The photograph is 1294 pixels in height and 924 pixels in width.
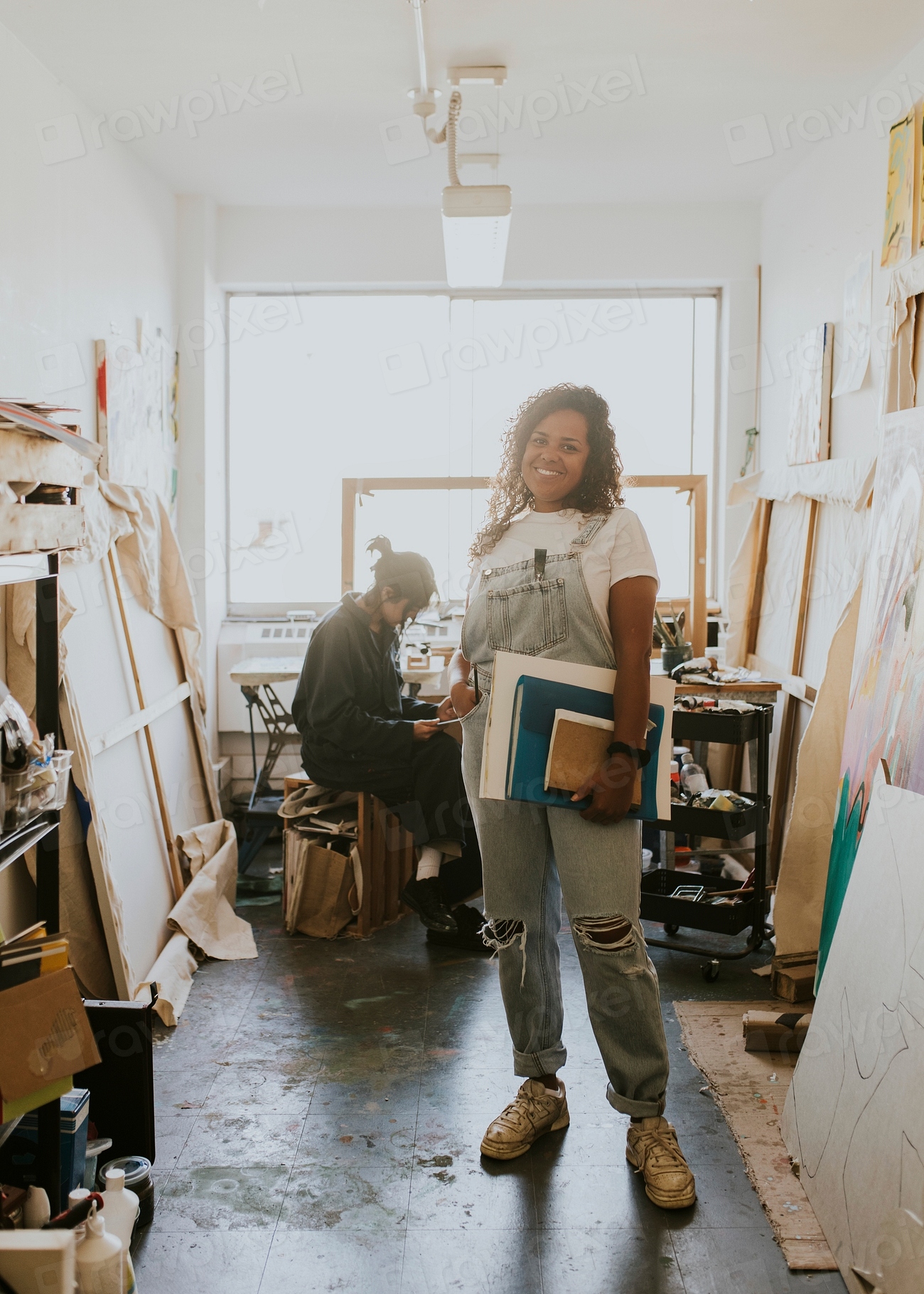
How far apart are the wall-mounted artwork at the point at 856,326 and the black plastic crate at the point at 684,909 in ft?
5.36

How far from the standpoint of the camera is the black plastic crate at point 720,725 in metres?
3.03

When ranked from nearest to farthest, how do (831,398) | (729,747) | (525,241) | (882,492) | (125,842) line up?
(882,492), (125,842), (831,398), (729,747), (525,241)

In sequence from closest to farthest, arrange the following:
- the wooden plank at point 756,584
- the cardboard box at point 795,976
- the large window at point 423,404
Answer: the cardboard box at point 795,976 → the wooden plank at point 756,584 → the large window at point 423,404

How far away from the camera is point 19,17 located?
2582mm

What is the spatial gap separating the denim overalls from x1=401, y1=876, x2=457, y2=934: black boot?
3.63ft

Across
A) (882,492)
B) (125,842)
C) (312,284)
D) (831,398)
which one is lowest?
(125,842)

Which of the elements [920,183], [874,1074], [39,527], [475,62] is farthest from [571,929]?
[475,62]

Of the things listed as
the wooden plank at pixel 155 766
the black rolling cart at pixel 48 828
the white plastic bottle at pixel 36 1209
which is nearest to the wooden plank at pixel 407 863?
the wooden plank at pixel 155 766

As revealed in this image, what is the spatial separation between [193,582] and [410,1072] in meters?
2.45

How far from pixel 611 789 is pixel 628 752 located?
8 centimetres

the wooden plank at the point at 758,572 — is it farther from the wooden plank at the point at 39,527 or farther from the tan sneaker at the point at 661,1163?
the wooden plank at the point at 39,527

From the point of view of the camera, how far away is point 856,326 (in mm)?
3121

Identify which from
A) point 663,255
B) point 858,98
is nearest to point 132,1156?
point 858,98

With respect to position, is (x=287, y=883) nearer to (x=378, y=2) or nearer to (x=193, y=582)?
(x=193, y=582)
